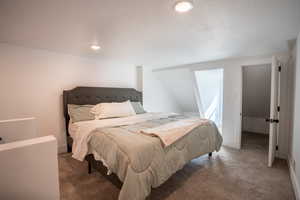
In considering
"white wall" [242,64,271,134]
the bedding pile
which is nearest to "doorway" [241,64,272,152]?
"white wall" [242,64,271,134]

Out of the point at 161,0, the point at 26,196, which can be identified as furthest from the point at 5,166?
Result: the point at 161,0

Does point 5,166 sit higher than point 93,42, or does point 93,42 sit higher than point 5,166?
point 93,42

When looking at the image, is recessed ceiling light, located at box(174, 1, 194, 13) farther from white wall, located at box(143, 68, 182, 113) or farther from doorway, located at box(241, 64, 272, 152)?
white wall, located at box(143, 68, 182, 113)

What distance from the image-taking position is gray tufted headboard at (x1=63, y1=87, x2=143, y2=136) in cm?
312

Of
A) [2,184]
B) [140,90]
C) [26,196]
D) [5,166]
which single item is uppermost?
[140,90]

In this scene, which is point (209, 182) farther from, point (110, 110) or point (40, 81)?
point (40, 81)

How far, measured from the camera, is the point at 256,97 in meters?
4.25

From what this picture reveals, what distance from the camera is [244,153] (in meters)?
3.20

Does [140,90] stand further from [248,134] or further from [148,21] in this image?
[248,134]

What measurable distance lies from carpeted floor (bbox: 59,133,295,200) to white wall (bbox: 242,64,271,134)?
1996 millimetres

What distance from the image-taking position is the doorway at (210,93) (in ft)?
15.6

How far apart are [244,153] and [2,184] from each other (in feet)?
12.7

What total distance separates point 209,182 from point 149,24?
2.35 meters

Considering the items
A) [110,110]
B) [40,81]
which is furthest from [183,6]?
[40,81]
